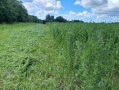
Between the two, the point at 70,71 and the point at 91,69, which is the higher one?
the point at 91,69

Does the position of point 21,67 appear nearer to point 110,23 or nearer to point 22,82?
point 22,82

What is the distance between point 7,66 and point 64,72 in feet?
6.12

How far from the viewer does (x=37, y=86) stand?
582cm

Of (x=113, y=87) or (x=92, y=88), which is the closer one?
(x=92, y=88)

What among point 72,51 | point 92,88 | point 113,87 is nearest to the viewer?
point 92,88

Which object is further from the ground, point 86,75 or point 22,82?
point 86,75

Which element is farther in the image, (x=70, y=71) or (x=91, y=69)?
(x=70, y=71)

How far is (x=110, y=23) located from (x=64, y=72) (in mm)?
10488

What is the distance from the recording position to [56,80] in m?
6.18

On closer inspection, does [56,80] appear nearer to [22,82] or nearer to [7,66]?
[22,82]

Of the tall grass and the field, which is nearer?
the tall grass

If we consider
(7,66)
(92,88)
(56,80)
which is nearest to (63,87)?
(56,80)

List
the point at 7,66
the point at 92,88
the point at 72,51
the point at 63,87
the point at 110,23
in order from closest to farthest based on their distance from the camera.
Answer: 1. the point at 92,88
2. the point at 63,87
3. the point at 72,51
4. the point at 7,66
5. the point at 110,23

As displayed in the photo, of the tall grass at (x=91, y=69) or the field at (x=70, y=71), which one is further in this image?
the field at (x=70, y=71)
